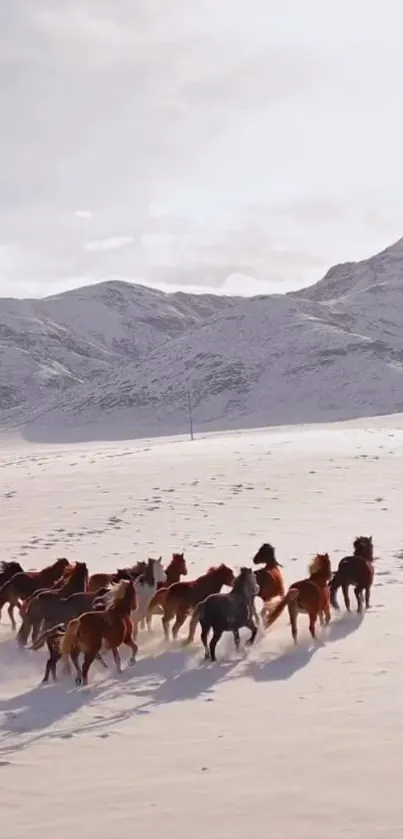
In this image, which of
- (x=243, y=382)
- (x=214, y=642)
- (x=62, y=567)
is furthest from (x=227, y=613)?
(x=243, y=382)

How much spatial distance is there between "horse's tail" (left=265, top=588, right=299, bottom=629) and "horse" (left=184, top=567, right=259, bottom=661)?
36 cm

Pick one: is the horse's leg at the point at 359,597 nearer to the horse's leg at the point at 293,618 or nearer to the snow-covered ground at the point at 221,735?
the snow-covered ground at the point at 221,735

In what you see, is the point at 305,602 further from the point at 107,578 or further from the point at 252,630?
the point at 107,578

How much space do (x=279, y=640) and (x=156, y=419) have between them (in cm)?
10075

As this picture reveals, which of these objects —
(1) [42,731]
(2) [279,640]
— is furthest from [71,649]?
(2) [279,640]

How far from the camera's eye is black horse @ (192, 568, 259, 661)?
9387mm

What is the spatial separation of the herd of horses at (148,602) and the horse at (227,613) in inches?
0.5

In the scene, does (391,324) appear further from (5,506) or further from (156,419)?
(5,506)

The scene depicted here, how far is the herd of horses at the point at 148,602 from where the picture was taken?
28.9 ft

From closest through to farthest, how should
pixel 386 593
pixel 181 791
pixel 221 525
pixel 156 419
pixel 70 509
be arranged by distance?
pixel 181 791, pixel 386 593, pixel 221 525, pixel 70 509, pixel 156 419

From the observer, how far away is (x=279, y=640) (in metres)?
10.2

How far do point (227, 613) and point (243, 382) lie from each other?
112326 millimetres

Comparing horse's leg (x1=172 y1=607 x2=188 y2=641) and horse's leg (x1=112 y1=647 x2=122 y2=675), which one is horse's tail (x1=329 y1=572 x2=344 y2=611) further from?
horse's leg (x1=112 y1=647 x2=122 y2=675)

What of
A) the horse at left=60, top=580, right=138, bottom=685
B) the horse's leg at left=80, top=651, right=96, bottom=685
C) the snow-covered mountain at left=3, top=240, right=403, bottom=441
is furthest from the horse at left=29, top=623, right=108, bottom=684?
the snow-covered mountain at left=3, top=240, right=403, bottom=441
